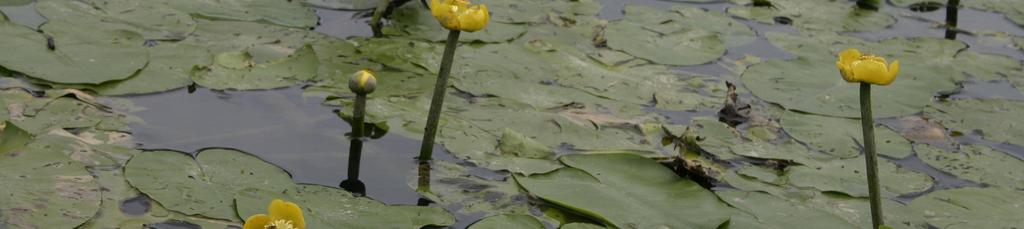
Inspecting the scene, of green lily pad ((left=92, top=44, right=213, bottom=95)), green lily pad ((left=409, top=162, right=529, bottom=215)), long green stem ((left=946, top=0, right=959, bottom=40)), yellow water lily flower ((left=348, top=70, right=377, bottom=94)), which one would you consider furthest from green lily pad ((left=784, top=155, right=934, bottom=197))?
long green stem ((left=946, top=0, right=959, bottom=40))

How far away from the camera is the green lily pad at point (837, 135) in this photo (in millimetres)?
4277

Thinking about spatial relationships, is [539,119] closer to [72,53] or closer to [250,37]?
[250,37]

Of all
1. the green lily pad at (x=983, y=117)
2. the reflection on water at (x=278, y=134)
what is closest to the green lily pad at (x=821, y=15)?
the green lily pad at (x=983, y=117)

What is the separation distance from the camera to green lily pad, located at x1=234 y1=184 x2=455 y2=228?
129 inches

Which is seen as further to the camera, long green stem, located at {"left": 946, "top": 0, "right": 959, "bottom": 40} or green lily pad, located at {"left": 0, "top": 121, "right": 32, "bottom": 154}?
long green stem, located at {"left": 946, "top": 0, "right": 959, "bottom": 40}

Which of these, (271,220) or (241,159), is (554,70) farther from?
(271,220)

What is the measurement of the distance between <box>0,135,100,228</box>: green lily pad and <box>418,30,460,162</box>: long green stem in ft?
3.12

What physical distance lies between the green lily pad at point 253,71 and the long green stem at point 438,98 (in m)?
0.79

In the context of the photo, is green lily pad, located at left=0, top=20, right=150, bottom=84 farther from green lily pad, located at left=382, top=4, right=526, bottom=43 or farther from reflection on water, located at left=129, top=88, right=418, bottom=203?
green lily pad, located at left=382, top=4, right=526, bottom=43

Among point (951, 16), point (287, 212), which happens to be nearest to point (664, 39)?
point (951, 16)

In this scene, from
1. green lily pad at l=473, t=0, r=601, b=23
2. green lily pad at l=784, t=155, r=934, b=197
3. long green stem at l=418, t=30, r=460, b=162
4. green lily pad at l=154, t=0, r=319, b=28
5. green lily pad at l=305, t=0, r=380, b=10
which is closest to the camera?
long green stem at l=418, t=30, r=460, b=162

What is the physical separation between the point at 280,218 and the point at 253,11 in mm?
2616

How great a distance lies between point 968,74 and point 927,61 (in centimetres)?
19

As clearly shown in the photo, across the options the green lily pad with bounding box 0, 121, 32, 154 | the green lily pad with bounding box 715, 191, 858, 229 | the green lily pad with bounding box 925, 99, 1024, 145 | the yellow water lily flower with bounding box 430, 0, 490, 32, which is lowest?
the green lily pad with bounding box 925, 99, 1024, 145
